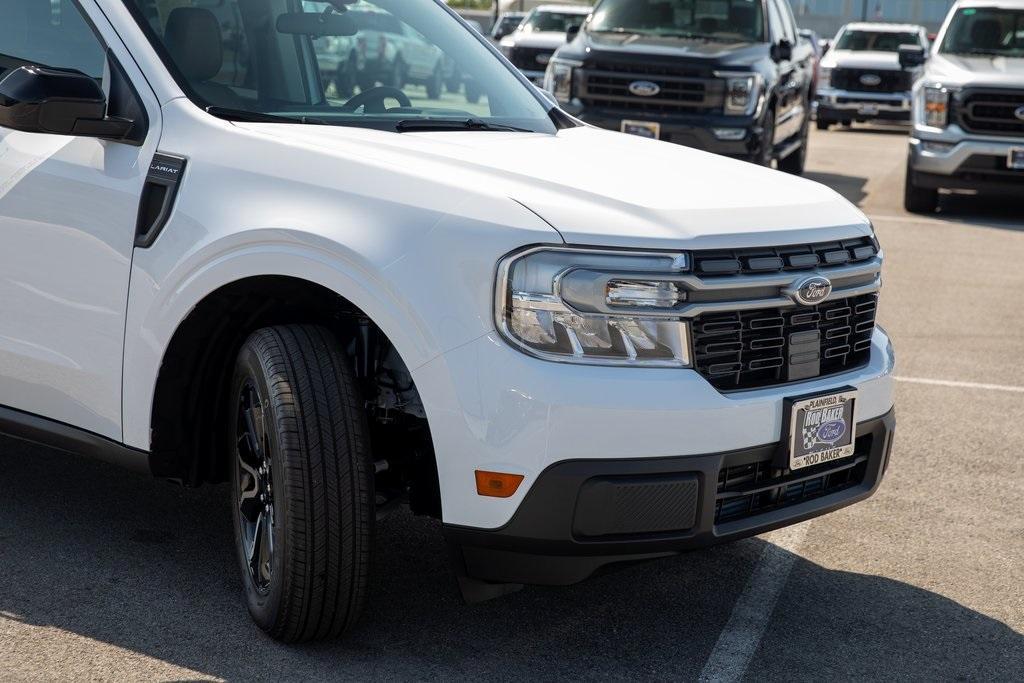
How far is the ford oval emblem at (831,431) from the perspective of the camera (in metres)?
3.44

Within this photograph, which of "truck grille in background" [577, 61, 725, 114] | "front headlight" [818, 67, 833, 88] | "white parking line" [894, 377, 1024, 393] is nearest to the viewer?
"white parking line" [894, 377, 1024, 393]

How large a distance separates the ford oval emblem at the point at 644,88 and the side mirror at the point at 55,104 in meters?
8.67

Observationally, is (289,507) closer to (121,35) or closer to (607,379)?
(607,379)

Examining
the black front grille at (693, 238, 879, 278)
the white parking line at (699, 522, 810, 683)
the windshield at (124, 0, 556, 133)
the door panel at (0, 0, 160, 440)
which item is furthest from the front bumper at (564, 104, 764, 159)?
the door panel at (0, 0, 160, 440)

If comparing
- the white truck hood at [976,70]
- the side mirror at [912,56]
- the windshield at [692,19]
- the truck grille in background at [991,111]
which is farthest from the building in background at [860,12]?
the truck grille in background at [991,111]

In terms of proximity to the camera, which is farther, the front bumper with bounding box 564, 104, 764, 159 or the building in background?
the building in background

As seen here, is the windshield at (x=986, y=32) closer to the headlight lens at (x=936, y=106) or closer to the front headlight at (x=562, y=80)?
the headlight lens at (x=936, y=106)

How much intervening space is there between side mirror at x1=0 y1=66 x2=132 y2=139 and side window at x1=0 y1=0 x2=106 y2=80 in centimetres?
26

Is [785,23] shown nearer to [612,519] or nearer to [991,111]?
[991,111]

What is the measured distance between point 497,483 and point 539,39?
18176 millimetres

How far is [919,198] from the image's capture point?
1272 cm

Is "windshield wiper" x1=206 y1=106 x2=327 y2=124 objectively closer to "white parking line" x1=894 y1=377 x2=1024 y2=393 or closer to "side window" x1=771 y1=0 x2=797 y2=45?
"white parking line" x1=894 y1=377 x2=1024 y2=393

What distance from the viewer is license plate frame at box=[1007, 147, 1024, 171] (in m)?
11.7

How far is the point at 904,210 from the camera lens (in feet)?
42.8
